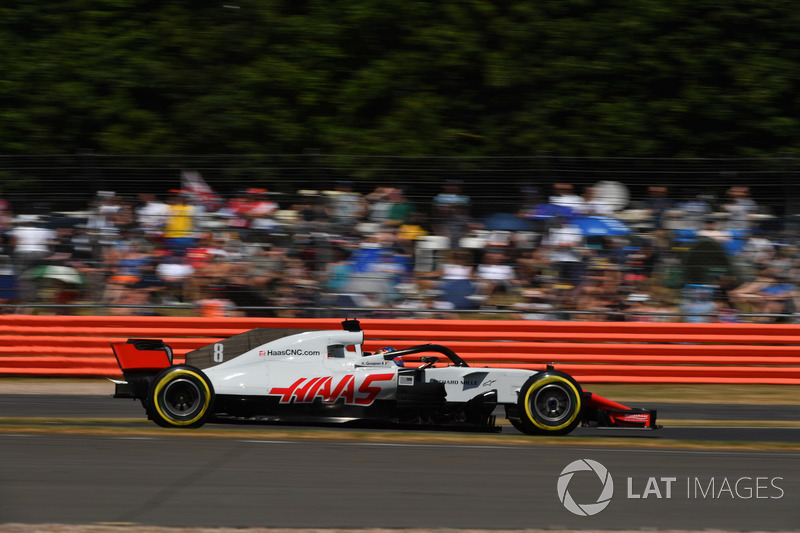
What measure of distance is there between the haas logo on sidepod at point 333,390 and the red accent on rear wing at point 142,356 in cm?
98

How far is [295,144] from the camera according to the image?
54.3ft

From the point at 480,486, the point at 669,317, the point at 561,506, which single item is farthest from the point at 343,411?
the point at 669,317

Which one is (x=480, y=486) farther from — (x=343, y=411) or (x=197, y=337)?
(x=197, y=337)

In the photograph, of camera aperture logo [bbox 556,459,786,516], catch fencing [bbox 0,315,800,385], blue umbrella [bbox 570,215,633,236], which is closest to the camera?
camera aperture logo [bbox 556,459,786,516]

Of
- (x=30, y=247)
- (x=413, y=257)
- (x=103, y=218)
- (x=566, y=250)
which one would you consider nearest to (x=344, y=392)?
(x=413, y=257)

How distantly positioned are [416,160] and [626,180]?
257cm

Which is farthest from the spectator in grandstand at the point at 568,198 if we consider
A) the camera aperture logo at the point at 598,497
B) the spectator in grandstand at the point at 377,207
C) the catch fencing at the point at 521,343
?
the camera aperture logo at the point at 598,497

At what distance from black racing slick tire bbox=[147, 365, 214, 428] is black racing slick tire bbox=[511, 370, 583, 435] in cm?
254

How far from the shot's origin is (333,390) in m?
7.98

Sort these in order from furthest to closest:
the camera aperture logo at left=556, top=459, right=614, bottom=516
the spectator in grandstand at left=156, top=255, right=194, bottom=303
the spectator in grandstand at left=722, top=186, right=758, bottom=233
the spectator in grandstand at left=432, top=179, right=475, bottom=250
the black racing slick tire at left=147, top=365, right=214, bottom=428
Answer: the spectator in grandstand at left=156, top=255, right=194, bottom=303, the spectator in grandstand at left=432, top=179, right=475, bottom=250, the spectator in grandstand at left=722, top=186, right=758, bottom=233, the black racing slick tire at left=147, top=365, right=214, bottom=428, the camera aperture logo at left=556, top=459, right=614, bottom=516

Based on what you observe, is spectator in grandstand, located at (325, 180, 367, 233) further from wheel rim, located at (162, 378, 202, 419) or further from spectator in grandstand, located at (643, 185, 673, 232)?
wheel rim, located at (162, 378, 202, 419)

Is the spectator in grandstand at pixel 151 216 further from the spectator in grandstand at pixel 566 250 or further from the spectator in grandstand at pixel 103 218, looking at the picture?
the spectator in grandstand at pixel 566 250

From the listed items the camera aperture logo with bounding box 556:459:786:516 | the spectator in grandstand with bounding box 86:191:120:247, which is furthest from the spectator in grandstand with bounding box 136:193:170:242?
the camera aperture logo with bounding box 556:459:786:516

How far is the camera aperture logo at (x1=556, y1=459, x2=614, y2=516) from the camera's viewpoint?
5789mm
